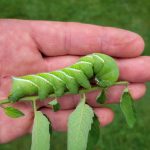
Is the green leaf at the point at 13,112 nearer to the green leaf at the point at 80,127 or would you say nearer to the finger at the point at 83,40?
the green leaf at the point at 80,127

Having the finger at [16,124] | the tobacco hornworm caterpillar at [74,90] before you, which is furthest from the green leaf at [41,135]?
the finger at [16,124]

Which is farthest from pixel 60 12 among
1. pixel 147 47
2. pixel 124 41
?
pixel 124 41

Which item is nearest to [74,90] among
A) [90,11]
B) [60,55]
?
[60,55]

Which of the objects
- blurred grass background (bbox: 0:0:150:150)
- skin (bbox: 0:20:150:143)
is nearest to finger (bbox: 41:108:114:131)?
skin (bbox: 0:20:150:143)

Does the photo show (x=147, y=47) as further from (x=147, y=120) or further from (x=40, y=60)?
(x=40, y=60)

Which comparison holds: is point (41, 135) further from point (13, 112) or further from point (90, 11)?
point (90, 11)

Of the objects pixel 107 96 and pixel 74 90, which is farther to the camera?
pixel 107 96

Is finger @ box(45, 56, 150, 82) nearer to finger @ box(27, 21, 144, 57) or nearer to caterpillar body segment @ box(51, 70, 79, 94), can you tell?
finger @ box(27, 21, 144, 57)
